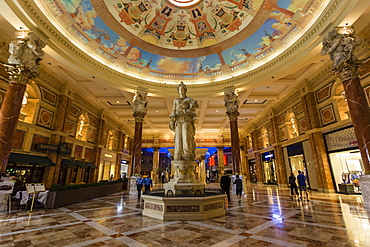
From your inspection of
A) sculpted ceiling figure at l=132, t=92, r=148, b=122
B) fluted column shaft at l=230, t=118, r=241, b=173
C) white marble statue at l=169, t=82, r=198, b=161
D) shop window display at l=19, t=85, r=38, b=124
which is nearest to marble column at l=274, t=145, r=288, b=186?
fluted column shaft at l=230, t=118, r=241, b=173

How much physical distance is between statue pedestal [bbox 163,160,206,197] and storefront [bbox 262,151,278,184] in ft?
48.8

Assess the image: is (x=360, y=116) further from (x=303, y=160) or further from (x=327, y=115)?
(x=303, y=160)

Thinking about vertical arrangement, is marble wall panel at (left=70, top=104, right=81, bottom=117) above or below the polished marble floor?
above

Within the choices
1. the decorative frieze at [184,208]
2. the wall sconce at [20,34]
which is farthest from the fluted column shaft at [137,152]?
the decorative frieze at [184,208]

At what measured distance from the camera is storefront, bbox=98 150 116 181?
17.4m

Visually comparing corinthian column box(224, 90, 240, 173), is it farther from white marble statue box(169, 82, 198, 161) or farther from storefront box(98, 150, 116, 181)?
storefront box(98, 150, 116, 181)

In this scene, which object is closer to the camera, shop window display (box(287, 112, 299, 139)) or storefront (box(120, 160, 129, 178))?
shop window display (box(287, 112, 299, 139))

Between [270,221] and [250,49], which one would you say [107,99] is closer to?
[250,49]

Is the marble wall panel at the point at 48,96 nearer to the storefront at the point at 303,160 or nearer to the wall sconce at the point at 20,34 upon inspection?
the wall sconce at the point at 20,34

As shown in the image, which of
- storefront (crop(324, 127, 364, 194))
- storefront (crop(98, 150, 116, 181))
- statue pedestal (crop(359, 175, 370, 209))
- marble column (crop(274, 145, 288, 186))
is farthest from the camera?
storefront (crop(98, 150, 116, 181))

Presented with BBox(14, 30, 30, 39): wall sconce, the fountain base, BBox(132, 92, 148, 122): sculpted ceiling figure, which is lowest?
the fountain base

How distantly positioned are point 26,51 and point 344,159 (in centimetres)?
1694

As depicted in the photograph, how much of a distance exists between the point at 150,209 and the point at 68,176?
1076 cm

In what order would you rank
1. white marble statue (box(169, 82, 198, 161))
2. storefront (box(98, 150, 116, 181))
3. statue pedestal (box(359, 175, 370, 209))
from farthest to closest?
storefront (box(98, 150, 116, 181)) < statue pedestal (box(359, 175, 370, 209)) < white marble statue (box(169, 82, 198, 161))
